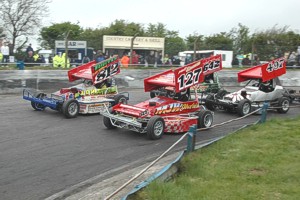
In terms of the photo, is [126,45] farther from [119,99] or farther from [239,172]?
[239,172]

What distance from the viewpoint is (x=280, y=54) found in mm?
23109

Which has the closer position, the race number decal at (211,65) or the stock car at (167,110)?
the stock car at (167,110)

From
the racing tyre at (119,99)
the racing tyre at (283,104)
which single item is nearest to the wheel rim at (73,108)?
the racing tyre at (119,99)

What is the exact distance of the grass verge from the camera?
494 cm

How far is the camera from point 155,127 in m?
9.07

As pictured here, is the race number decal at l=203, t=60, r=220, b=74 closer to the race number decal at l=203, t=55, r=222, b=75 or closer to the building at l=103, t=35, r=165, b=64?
the race number decal at l=203, t=55, r=222, b=75

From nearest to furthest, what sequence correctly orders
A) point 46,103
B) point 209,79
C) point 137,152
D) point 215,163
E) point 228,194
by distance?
point 228,194 → point 215,163 → point 137,152 → point 46,103 → point 209,79

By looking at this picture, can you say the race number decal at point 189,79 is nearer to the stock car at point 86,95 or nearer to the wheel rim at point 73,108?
the stock car at point 86,95

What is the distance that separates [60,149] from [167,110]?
2972 millimetres

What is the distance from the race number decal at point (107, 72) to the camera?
40.9 feet

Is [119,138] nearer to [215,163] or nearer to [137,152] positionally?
[137,152]

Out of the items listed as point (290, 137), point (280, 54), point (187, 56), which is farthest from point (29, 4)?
point (290, 137)

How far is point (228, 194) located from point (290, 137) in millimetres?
3700

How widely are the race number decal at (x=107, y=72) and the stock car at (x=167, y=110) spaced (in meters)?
2.53
